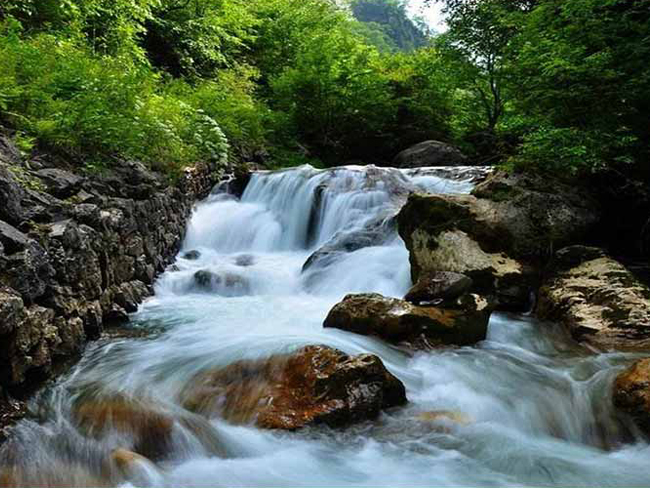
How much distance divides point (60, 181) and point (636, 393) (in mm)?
5628

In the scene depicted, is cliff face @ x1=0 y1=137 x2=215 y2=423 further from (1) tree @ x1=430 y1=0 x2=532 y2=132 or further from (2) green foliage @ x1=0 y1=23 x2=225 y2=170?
(1) tree @ x1=430 y1=0 x2=532 y2=132

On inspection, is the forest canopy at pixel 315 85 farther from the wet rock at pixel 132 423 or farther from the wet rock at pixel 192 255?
the wet rock at pixel 132 423

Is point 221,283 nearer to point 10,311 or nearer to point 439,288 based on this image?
point 439,288

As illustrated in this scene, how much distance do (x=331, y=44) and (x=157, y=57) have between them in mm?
5147

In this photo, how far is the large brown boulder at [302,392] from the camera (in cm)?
373

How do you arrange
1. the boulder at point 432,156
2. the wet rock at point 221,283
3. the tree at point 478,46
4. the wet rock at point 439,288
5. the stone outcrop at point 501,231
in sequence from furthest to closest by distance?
the boulder at point 432,156 → the tree at point 478,46 → the wet rock at point 221,283 → the stone outcrop at point 501,231 → the wet rock at point 439,288

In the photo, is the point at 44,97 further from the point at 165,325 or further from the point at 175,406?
the point at 175,406

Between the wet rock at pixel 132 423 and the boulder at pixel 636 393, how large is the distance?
11.2 ft

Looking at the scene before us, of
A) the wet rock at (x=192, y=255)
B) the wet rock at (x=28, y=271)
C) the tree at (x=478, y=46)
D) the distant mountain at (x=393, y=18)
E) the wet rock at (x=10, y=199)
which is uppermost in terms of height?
the distant mountain at (x=393, y=18)

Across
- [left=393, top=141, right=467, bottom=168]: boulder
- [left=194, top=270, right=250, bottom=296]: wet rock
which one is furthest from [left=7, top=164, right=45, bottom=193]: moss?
[left=393, top=141, right=467, bottom=168]: boulder

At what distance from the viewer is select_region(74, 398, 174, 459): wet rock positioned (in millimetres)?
3372

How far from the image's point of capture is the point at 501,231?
6.70 m

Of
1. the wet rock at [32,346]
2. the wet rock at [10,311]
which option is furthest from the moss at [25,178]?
the wet rock at [10,311]

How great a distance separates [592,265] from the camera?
20.0 feet
